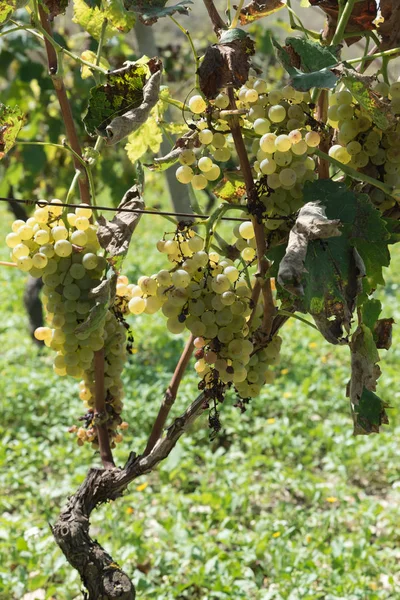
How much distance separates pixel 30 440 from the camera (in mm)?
3104

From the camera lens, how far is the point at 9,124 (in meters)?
0.99

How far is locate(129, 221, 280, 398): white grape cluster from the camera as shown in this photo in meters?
0.87

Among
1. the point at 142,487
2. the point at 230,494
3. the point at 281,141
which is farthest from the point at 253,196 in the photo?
the point at 142,487

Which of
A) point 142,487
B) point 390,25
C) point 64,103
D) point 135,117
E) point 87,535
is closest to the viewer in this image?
point 135,117

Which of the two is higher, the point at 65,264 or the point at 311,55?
the point at 65,264

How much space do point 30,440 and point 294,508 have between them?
49.4 inches

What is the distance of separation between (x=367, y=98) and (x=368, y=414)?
0.45 m

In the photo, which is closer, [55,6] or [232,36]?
[232,36]

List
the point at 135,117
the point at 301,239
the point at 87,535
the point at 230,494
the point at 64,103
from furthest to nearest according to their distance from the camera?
the point at 230,494, the point at 87,535, the point at 64,103, the point at 135,117, the point at 301,239

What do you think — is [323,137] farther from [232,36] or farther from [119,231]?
[119,231]

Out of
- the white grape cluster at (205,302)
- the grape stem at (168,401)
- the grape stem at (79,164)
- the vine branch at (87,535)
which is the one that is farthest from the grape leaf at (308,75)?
the vine branch at (87,535)

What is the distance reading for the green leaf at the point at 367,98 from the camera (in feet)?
2.43

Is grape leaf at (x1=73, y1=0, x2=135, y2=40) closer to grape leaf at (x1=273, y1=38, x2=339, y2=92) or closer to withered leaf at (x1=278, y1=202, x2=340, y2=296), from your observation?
grape leaf at (x1=273, y1=38, x2=339, y2=92)

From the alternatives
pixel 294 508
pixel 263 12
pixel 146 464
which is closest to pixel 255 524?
pixel 294 508
